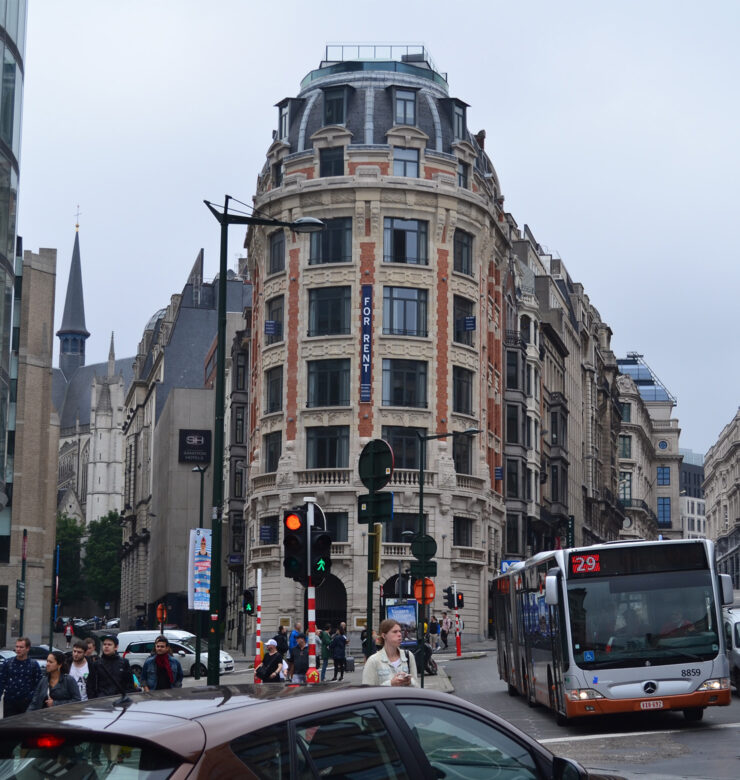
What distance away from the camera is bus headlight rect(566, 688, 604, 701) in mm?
19656

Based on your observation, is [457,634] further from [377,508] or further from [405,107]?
[377,508]

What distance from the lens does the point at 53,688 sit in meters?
15.0

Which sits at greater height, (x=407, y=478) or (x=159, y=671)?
(x=407, y=478)

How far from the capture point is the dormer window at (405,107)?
6494cm

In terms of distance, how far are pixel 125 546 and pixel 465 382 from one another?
6624cm

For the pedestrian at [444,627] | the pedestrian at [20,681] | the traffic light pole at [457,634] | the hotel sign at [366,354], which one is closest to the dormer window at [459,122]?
the hotel sign at [366,354]

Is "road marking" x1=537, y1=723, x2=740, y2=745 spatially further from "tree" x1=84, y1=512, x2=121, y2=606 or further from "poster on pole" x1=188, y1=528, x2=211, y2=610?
"tree" x1=84, y1=512, x2=121, y2=606

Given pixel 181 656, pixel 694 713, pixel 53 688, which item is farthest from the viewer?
pixel 181 656

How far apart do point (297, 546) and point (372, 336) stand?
145 feet

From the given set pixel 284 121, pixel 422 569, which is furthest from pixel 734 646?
pixel 284 121

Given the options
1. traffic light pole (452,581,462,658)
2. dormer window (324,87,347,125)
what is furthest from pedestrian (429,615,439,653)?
dormer window (324,87,347,125)

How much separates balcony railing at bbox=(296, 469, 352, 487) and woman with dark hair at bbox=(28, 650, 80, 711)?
45762 millimetres

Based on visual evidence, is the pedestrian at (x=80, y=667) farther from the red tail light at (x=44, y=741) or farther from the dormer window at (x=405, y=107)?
the dormer window at (x=405, y=107)

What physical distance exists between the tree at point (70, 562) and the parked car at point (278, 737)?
12555 centimetres
